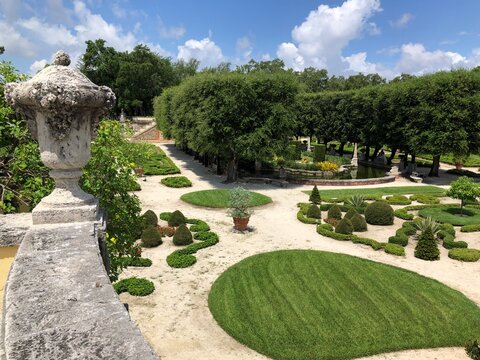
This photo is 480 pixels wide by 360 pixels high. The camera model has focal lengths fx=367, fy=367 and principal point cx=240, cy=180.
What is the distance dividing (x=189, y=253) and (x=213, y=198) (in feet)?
34.3

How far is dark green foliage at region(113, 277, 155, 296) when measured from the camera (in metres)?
12.8

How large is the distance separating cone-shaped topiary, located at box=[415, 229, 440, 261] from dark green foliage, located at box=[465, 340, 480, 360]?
6836 mm

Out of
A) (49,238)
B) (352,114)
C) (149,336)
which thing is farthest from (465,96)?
(49,238)

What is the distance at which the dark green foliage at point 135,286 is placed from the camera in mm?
12765

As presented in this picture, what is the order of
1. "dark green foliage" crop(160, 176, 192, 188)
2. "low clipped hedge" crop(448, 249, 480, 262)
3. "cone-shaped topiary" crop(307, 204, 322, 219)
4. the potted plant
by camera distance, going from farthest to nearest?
"dark green foliage" crop(160, 176, 192, 188)
"cone-shaped topiary" crop(307, 204, 322, 219)
the potted plant
"low clipped hedge" crop(448, 249, 480, 262)

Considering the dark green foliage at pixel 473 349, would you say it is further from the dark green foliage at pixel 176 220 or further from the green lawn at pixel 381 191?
the green lawn at pixel 381 191

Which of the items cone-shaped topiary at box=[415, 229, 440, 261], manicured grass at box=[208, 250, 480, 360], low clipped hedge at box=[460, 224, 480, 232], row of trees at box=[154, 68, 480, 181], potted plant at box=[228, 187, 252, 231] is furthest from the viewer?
row of trees at box=[154, 68, 480, 181]

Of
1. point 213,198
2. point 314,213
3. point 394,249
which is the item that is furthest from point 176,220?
point 394,249

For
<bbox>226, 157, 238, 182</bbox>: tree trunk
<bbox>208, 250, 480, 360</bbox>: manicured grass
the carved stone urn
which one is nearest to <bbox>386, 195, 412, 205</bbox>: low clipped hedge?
<bbox>208, 250, 480, 360</bbox>: manicured grass

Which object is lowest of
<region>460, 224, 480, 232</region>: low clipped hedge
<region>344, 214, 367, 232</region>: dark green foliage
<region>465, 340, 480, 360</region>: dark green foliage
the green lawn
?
<region>465, 340, 480, 360</region>: dark green foliage

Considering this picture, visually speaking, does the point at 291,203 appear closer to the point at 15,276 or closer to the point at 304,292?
the point at 304,292

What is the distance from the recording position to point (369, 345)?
33.3 ft

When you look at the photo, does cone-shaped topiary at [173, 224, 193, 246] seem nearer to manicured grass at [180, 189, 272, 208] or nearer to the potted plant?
the potted plant

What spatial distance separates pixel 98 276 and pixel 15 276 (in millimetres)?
725
